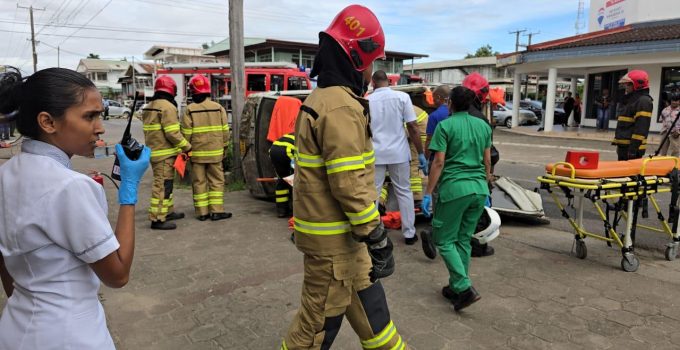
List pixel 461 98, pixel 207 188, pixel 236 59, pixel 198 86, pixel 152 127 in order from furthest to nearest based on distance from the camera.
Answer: pixel 236 59, pixel 207 188, pixel 198 86, pixel 152 127, pixel 461 98

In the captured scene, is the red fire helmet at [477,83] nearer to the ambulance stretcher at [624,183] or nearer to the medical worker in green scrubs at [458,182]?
the medical worker in green scrubs at [458,182]

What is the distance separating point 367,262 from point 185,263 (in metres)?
2.89

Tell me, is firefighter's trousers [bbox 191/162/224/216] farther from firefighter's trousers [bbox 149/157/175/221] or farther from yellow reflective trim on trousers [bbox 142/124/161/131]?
yellow reflective trim on trousers [bbox 142/124/161/131]

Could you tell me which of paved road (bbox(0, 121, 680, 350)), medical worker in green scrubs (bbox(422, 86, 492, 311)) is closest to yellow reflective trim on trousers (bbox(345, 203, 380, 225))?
paved road (bbox(0, 121, 680, 350))

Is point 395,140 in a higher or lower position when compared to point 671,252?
higher

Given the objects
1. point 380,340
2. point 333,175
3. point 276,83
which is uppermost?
point 276,83

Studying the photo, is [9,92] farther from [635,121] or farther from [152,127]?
[635,121]

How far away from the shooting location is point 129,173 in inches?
72.6

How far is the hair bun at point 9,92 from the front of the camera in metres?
1.60

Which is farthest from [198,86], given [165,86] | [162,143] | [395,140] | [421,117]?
[421,117]

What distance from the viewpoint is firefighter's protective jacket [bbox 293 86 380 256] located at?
2.17m

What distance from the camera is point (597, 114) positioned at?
2144 centimetres

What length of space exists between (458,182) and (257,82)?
13.0 m

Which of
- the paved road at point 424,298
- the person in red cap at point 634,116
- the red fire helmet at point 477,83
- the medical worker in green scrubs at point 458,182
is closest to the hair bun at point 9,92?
the paved road at point 424,298
